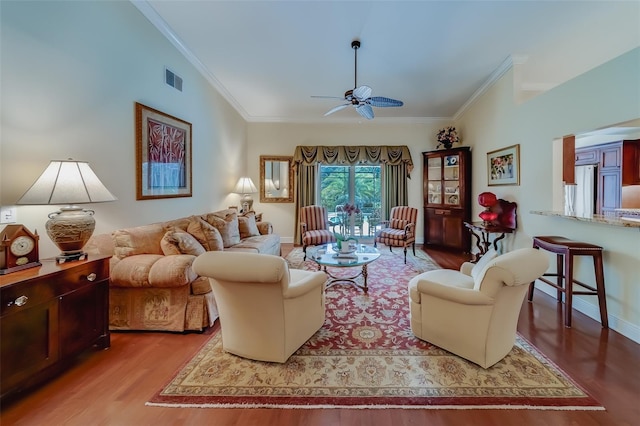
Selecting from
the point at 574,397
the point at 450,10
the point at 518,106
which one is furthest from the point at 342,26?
the point at 574,397

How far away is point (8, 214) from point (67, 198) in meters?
0.39

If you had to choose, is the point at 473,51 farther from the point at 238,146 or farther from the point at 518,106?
the point at 238,146

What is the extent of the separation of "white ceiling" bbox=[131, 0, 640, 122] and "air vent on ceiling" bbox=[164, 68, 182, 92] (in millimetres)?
169

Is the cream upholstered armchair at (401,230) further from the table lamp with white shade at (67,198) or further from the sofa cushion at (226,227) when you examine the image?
the table lamp with white shade at (67,198)

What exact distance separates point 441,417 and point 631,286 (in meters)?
2.28

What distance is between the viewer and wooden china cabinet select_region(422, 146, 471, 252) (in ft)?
18.1

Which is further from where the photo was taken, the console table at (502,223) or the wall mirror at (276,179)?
the wall mirror at (276,179)

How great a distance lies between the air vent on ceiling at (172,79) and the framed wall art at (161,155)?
0.42 meters

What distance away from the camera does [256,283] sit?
188cm

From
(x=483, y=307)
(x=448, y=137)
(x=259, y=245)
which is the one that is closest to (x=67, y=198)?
(x=259, y=245)

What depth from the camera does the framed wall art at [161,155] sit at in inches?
114

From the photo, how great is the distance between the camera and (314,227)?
5555mm

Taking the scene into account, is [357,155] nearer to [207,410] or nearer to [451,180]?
Answer: [451,180]

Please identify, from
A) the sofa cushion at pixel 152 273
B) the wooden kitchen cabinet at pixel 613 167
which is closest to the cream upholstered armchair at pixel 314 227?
the sofa cushion at pixel 152 273
